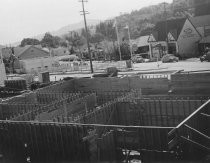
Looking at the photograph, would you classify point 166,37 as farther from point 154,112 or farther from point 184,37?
point 154,112

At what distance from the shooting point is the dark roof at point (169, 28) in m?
64.3

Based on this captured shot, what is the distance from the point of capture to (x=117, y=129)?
575 inches

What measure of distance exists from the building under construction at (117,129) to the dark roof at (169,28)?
42962 mm

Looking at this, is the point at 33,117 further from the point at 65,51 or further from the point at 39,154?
the point at 65,51

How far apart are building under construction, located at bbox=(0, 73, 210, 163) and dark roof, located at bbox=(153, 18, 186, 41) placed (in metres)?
43.0

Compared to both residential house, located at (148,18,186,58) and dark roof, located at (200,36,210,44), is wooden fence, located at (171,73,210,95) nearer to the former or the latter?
dark roof, located at (200,36,210,44)

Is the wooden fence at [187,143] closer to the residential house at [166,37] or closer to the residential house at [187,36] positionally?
the residential house at [187,36]

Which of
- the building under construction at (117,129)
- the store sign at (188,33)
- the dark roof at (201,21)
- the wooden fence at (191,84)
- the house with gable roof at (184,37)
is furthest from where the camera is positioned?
the dark roof at (201,21)

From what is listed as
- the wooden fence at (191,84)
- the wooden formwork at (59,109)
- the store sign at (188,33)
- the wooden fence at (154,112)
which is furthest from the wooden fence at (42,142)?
the store sign at (188,33)

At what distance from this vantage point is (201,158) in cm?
1252

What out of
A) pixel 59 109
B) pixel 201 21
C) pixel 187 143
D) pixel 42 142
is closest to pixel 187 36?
pixel 201 21

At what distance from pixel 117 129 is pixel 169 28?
54.4m

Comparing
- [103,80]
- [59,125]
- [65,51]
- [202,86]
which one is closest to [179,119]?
[202,86]

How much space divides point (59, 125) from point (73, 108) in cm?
565
